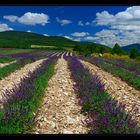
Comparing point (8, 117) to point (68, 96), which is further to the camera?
point (68, 96)

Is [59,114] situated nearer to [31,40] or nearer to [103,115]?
[103,115]

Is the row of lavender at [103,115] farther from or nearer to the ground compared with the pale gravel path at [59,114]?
farther from the ground

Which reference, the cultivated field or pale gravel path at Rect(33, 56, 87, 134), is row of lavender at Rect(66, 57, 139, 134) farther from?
pale gravel path at Rect(33, 56, 87, 134)

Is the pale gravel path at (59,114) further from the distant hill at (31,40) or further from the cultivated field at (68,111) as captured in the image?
the distant hill at (31,40)

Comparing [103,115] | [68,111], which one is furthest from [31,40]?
[103,115]

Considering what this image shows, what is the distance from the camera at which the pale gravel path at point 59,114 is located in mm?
7445

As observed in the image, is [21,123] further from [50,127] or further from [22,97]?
[22,97]

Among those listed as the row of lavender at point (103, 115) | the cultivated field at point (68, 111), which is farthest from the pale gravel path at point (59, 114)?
the row of lavender at point (103, 115)

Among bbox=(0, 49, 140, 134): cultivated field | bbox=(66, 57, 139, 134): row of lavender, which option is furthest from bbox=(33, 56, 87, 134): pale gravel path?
bbox=(66, 57, 139, 134): row of lavender

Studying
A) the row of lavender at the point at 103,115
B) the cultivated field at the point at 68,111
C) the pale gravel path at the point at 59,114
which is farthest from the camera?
the pale gravel path at the point at 59,114

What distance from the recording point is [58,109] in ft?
30.3
